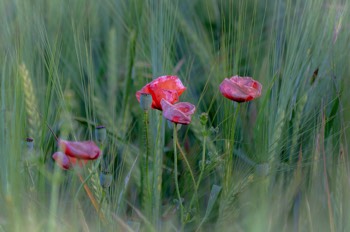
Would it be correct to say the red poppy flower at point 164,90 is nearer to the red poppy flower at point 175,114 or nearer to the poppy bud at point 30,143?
the red poppy flower at point 175,114

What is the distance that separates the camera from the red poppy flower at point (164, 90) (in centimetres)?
80

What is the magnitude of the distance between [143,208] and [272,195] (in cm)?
17

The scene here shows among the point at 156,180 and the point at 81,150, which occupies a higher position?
the point at 81,150

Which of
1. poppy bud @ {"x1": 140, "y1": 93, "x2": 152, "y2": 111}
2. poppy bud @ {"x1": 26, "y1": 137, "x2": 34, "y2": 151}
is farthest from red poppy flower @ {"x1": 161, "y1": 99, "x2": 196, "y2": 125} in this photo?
poppy bud @ {"x1": 26, "y1": 137, "x2": 34, "y2": 151}

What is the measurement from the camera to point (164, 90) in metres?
0.80

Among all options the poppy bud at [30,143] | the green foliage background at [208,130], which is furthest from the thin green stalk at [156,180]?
the poppy bud at [30,143]

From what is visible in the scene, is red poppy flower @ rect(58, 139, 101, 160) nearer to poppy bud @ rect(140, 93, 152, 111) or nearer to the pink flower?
the pink flower

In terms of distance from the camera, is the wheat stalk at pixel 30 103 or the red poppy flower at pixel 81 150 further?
the wheat stalk at pixel 30 103

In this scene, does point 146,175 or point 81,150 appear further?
Answer: point 146,175

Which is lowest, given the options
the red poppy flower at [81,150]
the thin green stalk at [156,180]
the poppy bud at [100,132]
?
the thin green stalk at [156,180]

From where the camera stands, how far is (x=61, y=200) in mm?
829

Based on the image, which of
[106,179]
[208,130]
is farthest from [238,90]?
[106,179]

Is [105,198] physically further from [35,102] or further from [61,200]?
[35,102]

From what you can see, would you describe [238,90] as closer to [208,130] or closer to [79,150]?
[208,130]
